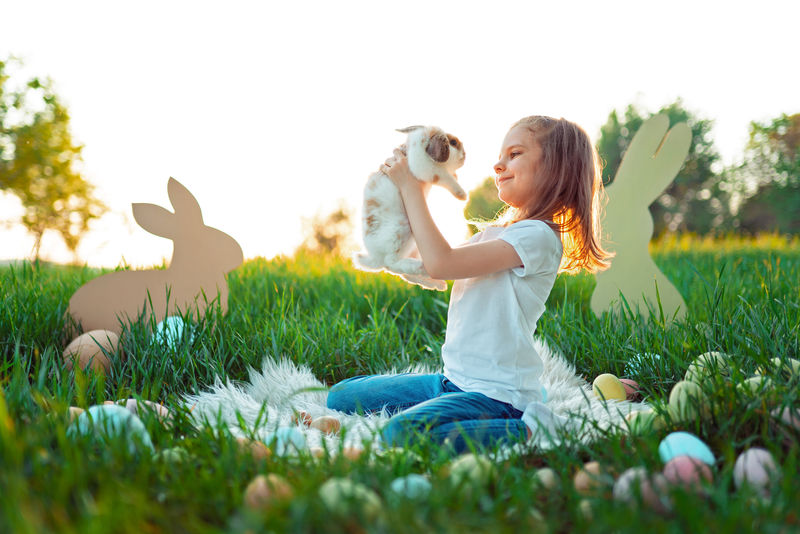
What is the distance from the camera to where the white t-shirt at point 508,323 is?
6.45 feet

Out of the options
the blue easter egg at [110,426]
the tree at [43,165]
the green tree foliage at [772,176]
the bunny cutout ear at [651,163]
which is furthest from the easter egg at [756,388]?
the green tree foliage at [772,176]

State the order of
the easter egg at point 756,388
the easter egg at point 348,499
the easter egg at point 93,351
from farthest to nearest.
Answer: the easter egg at point 93,351 → the easter egg at point 756,388 → the easter egg at point 348,499

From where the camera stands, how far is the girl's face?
2080 mm

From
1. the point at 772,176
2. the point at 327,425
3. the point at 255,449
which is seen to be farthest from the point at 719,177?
the point at 255,449

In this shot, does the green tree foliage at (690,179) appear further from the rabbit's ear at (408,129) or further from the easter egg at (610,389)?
the rabbit's ear at (408,129)

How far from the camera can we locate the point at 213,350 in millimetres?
2484

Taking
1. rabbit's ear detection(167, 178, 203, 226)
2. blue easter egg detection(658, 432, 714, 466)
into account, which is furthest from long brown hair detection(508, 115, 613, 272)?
rabbit's ear detection(167, 178, 203, 226)

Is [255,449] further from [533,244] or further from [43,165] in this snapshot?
[43,165]

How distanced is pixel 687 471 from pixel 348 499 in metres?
0.72

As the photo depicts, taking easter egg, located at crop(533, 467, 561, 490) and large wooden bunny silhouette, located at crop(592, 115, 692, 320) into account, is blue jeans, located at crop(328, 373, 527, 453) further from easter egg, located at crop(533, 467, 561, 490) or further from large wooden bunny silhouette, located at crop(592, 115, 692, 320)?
large wooden bunny silhouette, located at crop(592, 115, 692, 320)

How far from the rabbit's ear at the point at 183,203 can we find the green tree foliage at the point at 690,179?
14.5 metres

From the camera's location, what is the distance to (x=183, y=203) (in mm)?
2895

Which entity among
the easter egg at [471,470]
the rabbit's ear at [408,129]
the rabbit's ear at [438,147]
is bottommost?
the easter egg at [471,470]

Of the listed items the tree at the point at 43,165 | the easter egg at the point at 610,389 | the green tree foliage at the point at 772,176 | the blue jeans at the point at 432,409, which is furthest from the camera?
the green tree foliage at the point at 772,176
